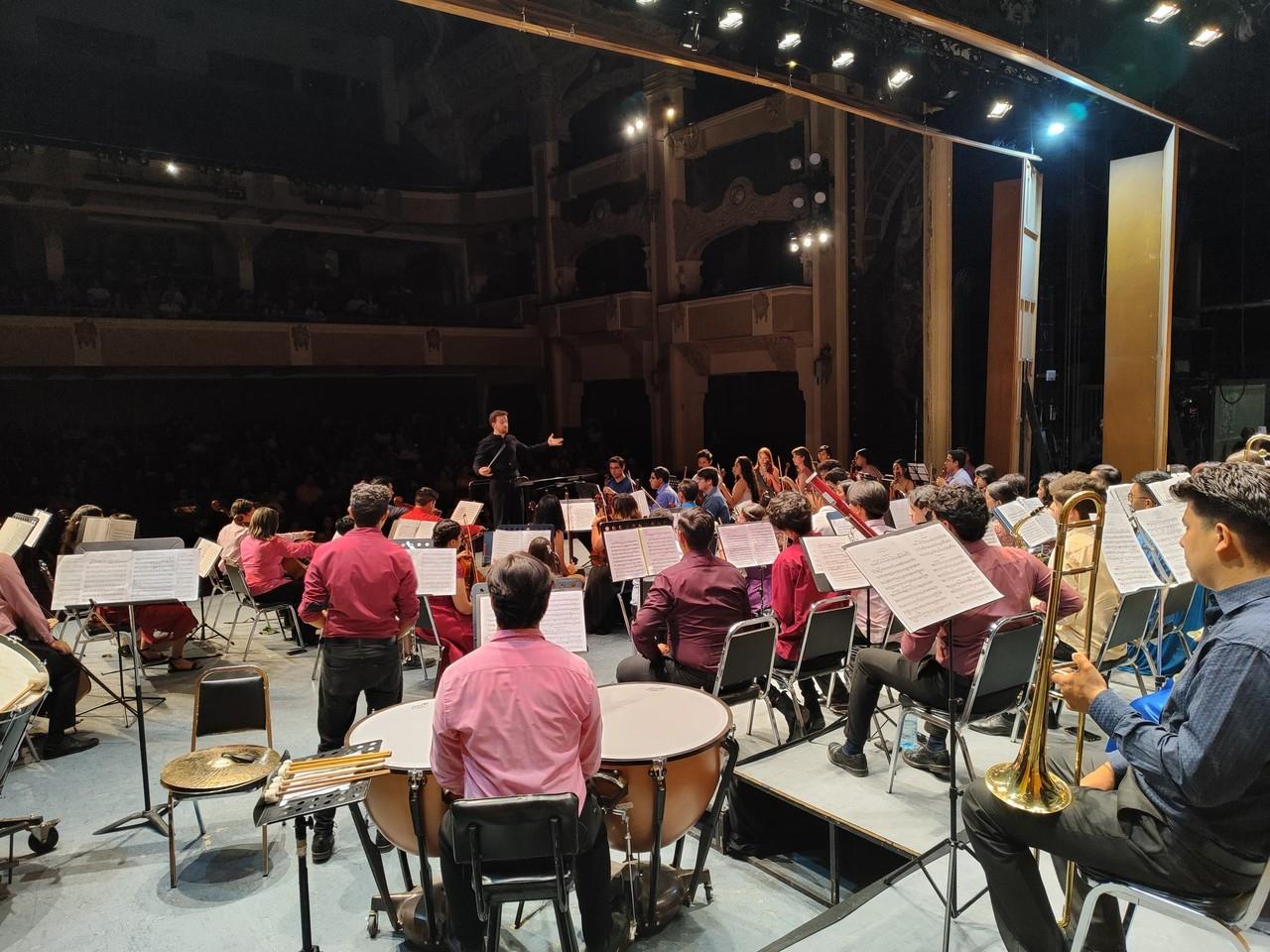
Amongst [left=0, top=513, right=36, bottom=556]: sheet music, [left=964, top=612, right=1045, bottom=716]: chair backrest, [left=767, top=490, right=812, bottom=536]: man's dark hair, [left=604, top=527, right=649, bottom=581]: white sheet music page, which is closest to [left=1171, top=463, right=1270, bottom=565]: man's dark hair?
[left=964, top=612, right=1045, bottom=716]: chair backrest

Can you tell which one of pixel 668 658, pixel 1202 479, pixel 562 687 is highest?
pixel 1202 479

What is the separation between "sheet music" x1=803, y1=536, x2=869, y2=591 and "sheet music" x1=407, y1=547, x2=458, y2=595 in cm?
212

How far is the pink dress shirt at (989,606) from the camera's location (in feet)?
11.6

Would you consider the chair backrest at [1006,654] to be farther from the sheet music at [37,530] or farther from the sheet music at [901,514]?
the sheet music at [37,530]

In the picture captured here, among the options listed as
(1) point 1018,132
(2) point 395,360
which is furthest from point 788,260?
(2) point 395,360

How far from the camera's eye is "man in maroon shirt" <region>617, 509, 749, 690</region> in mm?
4105

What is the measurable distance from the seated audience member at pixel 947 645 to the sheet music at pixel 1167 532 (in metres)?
0.50

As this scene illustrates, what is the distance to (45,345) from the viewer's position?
14.2 meters

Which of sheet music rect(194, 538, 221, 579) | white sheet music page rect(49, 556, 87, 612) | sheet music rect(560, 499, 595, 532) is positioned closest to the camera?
white sheet music page rect(49, 556, 87, 612)

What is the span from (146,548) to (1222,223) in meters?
12.4

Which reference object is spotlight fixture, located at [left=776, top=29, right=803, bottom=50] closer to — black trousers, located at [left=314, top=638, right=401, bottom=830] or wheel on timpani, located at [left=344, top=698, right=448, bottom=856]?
black trousers, located at [left=314, top=638, right=401, bottom=830]

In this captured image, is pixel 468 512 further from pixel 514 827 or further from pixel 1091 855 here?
pixel 1091 855

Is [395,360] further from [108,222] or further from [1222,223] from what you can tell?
[1222,223]

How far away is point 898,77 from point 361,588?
7.37 metres
